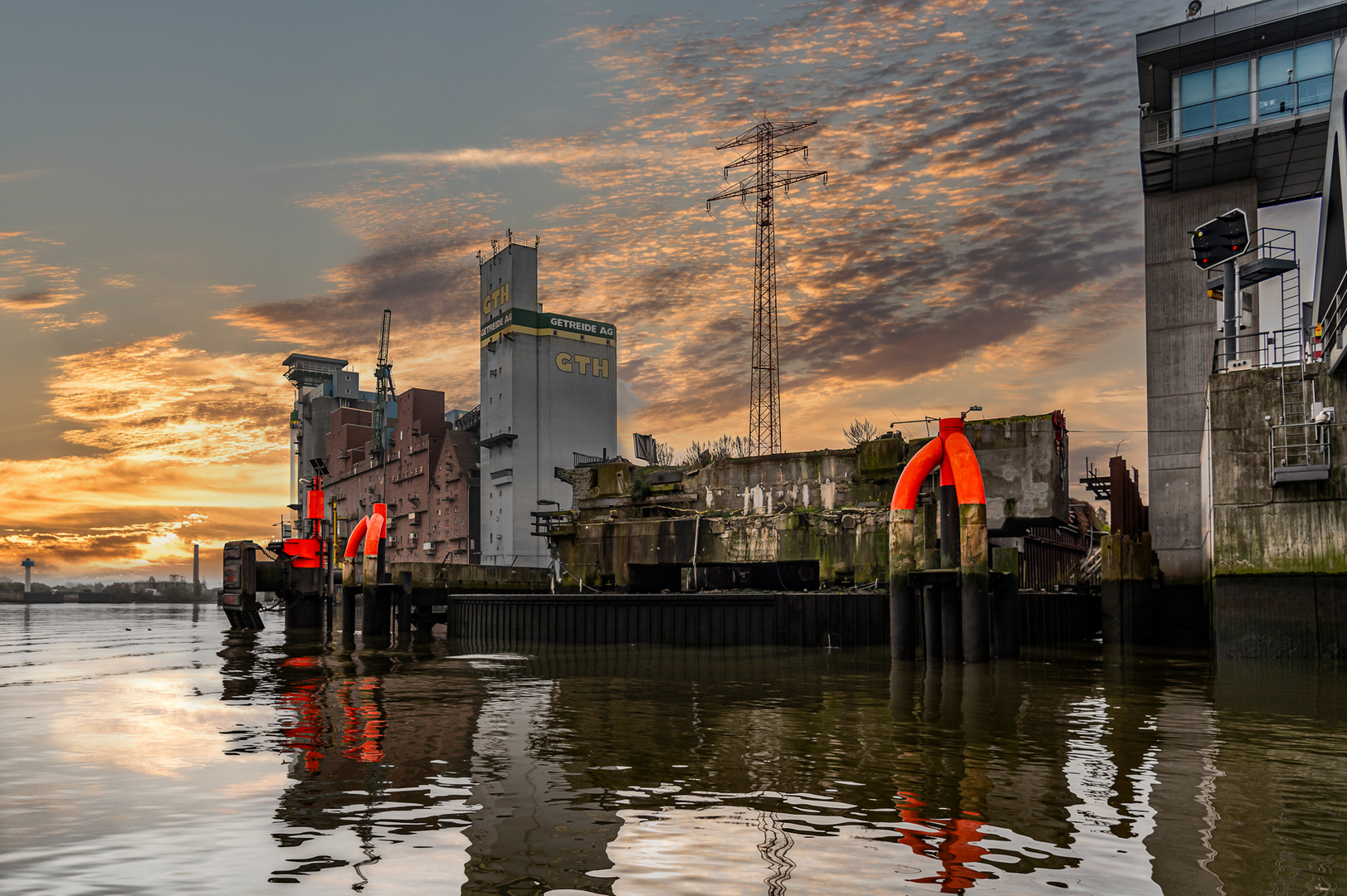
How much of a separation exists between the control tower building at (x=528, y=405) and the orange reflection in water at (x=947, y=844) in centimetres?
7745

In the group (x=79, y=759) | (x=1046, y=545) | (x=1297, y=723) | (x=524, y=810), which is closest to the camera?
(x=524, y=810)

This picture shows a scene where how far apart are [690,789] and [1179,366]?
124ft

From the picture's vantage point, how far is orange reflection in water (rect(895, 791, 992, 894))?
709 cm

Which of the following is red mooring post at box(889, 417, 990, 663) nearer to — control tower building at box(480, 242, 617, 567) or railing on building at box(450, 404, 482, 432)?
control tower building at box(480, 242, 617, 567)

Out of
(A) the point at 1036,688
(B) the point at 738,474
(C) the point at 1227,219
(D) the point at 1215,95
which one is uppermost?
(D) the point at 1215,95

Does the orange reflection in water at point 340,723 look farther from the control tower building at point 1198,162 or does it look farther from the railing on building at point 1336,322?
the control tower building at point 1198,162

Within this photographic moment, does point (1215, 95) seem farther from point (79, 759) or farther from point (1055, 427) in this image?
point (79, 759)

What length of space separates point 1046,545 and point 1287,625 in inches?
1305

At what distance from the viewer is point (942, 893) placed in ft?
22.3

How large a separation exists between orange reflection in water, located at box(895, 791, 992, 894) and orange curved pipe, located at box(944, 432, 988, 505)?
17790 millimetres

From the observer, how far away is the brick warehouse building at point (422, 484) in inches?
3898

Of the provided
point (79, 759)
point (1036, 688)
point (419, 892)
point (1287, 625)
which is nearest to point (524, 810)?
point (419, 892)

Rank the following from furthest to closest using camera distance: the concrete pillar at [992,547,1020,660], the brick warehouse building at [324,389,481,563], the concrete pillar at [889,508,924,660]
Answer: the brick warehouse building at [324,389,481,563]
the concrete pillar at [992,547,1020,660]
the concrete pillar at [889,508,924,660]

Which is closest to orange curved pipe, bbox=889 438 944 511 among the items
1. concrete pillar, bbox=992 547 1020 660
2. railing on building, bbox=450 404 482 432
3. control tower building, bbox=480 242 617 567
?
concrete pillar, bbox=992 547 1020 660
